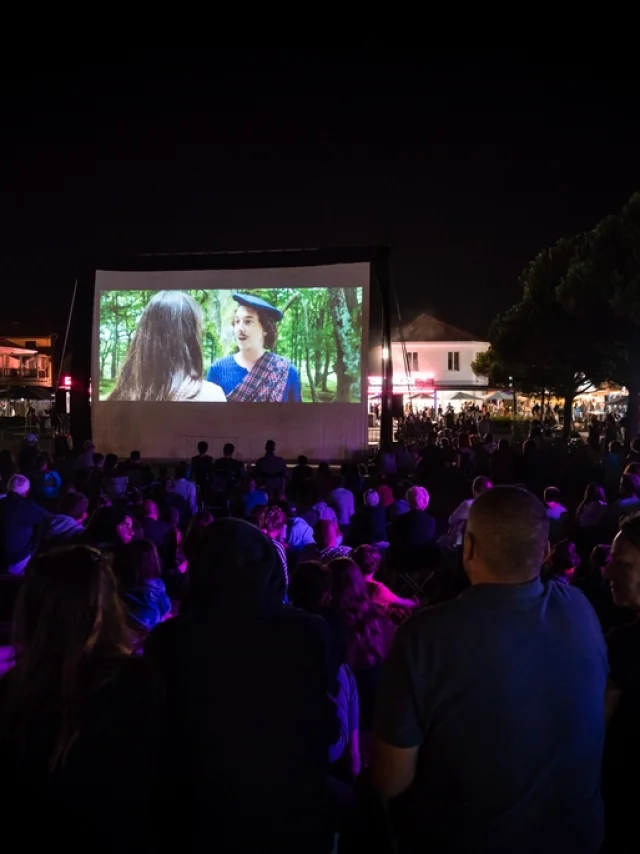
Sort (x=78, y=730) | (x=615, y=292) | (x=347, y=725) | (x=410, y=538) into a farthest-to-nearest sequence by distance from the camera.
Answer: (x=615, y=292) → (x=410, y=538) → (x=347, y=725) → (x=78, y=730)

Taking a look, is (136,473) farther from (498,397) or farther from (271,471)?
(498,397)

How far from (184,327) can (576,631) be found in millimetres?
16516

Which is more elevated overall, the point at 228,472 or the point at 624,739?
the point at 228,472

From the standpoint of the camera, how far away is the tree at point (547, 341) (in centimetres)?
2670

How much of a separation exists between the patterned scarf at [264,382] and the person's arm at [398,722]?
1558cm

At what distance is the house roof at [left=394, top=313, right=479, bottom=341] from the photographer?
162ft

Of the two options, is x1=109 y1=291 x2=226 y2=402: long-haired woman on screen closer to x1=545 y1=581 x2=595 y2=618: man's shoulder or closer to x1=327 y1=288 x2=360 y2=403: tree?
x1=327 y1=288 x2=360 y2=403: tree

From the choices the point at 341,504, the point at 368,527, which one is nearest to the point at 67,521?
the point at 368,527

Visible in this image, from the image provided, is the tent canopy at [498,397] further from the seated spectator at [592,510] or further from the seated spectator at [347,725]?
the seated spectator at [347,725]

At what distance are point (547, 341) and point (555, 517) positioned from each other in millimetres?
21996

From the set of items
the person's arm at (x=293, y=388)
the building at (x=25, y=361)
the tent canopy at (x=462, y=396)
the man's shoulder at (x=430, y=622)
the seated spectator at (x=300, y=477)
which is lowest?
the seated spectator at (x=300, y=477)

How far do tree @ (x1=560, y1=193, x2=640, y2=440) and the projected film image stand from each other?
9.13m

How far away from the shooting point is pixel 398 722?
5.67ft

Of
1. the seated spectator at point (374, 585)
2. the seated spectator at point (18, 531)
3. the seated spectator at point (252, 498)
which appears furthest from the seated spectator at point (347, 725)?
the seated spectator at point (252, 498)
